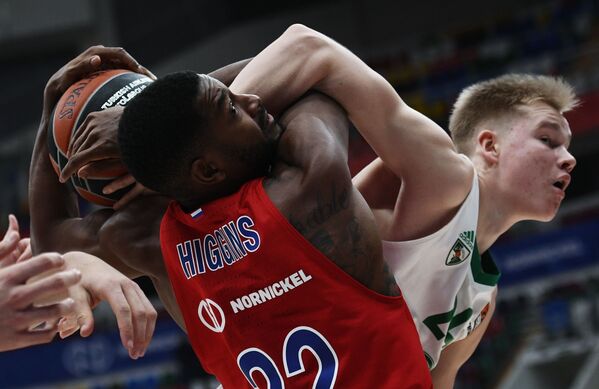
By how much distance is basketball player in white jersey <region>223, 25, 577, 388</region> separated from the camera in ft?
9.41

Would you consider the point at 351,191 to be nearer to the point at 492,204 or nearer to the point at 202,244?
the point at 202,244

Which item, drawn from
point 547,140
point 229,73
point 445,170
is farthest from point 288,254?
point 547,140

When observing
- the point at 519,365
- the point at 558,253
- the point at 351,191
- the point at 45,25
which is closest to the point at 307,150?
the point at 351,191

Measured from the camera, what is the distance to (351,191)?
2586mm

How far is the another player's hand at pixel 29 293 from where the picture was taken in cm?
232

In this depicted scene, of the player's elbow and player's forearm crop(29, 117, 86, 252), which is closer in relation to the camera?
the player's elbow

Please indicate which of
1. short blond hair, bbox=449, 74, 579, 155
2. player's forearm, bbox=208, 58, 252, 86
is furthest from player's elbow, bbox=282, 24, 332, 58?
short blond hair, bbox=449, 74, 579, 155

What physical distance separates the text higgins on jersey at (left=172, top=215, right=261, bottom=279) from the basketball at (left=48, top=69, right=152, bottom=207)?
1.49ft

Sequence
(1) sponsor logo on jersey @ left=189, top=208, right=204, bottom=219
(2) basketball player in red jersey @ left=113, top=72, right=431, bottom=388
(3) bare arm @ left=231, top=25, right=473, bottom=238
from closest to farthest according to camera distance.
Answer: (2) basketball player in red jersey @ left=113, top=72, right=431, bottom=388 → (1) sponsor logo on jersey @ left=189, top=208, right=204, bottom=219 → (3) bare arm @ left=231, top=25, right=473, bottom=238

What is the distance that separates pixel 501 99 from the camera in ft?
11.3

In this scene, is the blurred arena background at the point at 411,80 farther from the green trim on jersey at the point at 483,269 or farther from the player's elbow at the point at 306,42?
the player's elbow at the point at 306,42

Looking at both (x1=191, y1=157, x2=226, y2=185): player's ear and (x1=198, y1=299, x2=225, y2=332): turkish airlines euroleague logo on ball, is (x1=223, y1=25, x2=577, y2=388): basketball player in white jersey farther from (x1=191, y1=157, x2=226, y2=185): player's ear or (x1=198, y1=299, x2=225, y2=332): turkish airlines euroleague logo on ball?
(x1=198, y1=299, x2=225, y2=332): turkish airlines euroleague logo on ball

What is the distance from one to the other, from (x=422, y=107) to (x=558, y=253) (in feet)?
13.7

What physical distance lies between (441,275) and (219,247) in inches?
31.2
